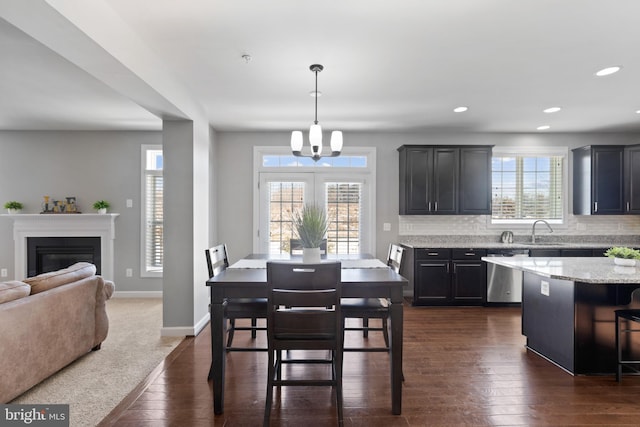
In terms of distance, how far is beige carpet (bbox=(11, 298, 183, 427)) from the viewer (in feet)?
7.82

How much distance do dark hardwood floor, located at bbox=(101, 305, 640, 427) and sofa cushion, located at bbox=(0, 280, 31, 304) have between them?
104 cm

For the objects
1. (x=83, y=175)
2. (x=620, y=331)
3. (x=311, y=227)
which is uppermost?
(x=83, y=175)

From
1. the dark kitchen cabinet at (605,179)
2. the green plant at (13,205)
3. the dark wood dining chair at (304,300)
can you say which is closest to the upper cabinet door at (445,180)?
the dark kitchen cabinet at (605,179)

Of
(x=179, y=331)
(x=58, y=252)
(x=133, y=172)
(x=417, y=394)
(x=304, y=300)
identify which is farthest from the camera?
(x=133, y=172)

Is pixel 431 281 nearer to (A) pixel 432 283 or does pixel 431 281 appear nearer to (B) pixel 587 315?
(A) pixel 432 283

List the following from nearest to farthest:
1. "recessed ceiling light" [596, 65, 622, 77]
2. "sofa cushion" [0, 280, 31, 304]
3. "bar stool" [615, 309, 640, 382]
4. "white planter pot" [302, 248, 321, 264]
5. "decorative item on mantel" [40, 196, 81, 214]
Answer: "sofa cushion" [0, 280, 31, 304], "bar stool" [615, 309, 640, 382], "white planter pot" [302, 248, 321, 264], "recessed ceiling light" [596, 65, 622, 77], "decorative item on mantel" [40, 196, 81, 214]

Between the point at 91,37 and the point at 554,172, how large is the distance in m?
6.19

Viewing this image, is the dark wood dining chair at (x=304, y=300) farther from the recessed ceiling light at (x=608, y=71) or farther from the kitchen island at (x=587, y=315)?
the recessed ceiling light at (x=608, y=71)

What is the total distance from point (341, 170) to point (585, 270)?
133 inches

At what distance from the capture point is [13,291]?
7.94 feet

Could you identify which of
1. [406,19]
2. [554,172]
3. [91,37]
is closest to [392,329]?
[406,19]

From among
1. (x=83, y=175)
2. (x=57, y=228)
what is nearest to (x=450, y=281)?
(x=83, y=175)

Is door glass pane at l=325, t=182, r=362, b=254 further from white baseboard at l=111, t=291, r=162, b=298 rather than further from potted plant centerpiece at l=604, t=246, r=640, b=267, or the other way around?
potted plant centerpiece at l=604, t=246, r=640, b=267

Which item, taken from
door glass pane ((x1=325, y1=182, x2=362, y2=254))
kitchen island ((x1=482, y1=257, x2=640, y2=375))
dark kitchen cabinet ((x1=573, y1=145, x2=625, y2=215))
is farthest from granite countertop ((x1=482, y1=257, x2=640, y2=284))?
door glass pane ((x1=325, y1=182, x2=362, y2=254))
